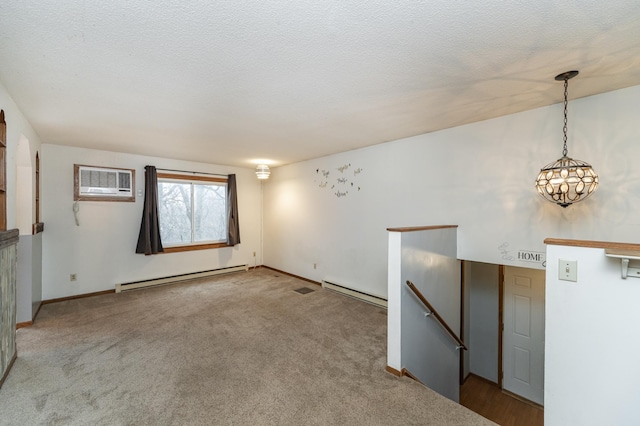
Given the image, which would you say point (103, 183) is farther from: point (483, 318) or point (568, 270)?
point (483, 318)

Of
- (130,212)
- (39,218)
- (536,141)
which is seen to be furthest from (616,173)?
(39,218)

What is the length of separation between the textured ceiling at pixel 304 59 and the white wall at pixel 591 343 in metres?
1.33

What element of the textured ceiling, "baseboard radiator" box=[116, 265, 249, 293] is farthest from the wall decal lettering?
"baseboard radiator" box=[116, 265, 249, 293]

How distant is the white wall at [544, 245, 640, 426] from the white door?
2.26 meters

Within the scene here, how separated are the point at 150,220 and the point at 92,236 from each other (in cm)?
85

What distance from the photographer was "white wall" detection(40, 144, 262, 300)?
4.04m

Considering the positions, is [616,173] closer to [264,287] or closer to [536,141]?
[536,141]

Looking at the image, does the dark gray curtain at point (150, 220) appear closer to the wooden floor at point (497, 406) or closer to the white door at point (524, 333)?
the wooden floor at point (497, 406)

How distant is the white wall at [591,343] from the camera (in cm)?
149

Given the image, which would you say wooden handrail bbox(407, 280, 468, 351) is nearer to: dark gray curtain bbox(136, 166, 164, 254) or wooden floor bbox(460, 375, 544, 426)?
wooden floor bbox(460, 375, 544, 426)

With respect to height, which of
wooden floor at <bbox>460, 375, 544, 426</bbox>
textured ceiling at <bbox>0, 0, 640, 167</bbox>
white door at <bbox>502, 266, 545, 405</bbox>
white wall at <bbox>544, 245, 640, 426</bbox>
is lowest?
wooden floor at <bbox>460, 375, 544, 426</bbox>

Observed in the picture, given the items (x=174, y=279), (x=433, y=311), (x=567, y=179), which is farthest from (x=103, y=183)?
(x=567, y=179)

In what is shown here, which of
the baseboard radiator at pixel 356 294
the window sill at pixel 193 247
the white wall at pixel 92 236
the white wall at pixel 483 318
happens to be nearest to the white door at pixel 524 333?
the white wall at pixel 483 318

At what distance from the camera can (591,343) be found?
1.59 m
